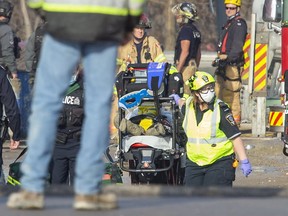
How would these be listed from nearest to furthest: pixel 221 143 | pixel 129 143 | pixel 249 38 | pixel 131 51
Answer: pixel 221 143 → pixel 129 143 → pixel 131 51 → pixel 249 38

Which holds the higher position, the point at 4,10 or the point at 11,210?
the point at 4,10

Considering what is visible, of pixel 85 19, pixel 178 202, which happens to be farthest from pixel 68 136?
pixel 85 19

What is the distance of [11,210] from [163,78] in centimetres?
603

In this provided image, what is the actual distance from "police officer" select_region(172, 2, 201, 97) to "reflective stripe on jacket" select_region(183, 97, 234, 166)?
6.72 metres

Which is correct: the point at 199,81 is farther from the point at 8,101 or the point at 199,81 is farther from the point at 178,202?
the point at 178,202

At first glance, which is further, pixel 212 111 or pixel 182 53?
pixel 182 53

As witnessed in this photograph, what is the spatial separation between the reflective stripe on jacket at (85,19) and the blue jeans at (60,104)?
0.23 ft

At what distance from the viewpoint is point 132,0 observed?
603 cm

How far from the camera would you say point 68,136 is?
34.5 feet

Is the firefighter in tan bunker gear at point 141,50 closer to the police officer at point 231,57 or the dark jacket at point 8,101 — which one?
the police officer at point 231,57

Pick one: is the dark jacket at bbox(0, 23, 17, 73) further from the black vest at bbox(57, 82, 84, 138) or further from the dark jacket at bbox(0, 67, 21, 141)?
the black vest at bbox(57, 82, 84, 138)

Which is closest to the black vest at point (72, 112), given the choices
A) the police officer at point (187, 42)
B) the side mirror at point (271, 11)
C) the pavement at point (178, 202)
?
the pavement at point (178, 202)

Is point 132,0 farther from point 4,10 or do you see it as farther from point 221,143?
point 4,10

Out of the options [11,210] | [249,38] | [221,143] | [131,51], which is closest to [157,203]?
[11,210]
